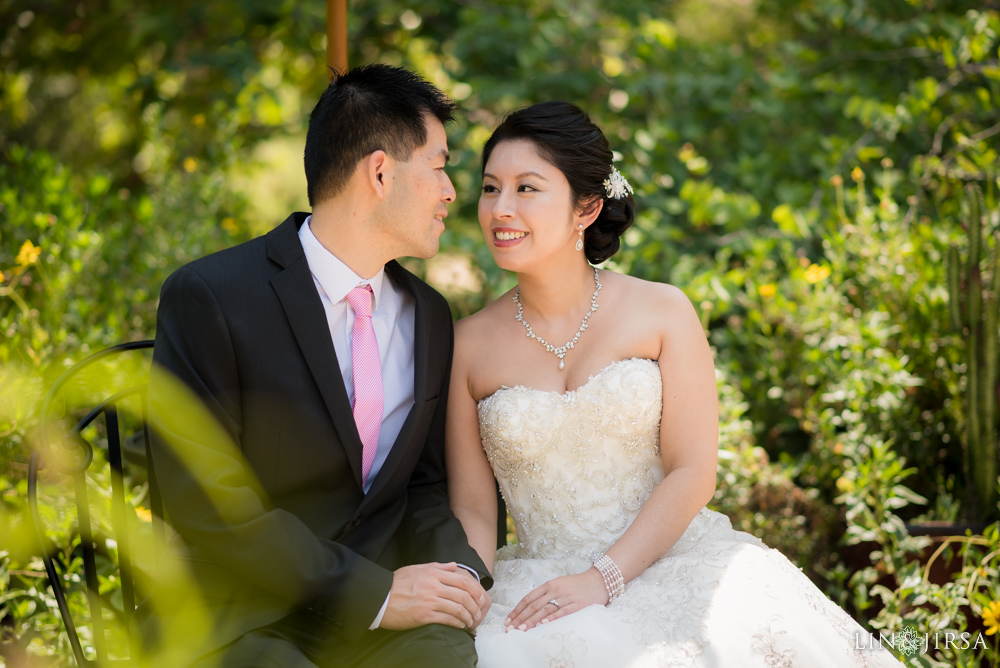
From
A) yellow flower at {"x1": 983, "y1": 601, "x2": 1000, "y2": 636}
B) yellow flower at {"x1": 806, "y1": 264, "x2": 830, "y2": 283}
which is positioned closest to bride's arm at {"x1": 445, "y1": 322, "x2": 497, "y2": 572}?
yellow flower at {"x1": 983, "y1": 601, "x2": 1000, "y2": 636}

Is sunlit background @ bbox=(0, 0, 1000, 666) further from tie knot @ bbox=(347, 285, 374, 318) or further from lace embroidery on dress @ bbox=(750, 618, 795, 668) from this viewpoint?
tie knot @ bbox=(347, 285, 374, 318)

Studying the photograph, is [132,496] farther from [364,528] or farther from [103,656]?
[364,528]

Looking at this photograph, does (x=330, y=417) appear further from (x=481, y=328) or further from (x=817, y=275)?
(x=817, y=275)

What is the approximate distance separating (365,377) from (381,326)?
0.22 meters

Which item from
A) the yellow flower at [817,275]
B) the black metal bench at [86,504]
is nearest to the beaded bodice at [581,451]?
the black metal bench at [86,504]

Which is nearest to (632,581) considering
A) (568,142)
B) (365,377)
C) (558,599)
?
(558,599)

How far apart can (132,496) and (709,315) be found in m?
2.86

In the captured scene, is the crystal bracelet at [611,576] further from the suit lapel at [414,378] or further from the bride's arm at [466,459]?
the suit lapel at [414,378]

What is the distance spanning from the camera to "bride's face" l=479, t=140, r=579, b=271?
2666 mm

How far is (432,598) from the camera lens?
2.10 meters

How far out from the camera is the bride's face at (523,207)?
8.75 ft

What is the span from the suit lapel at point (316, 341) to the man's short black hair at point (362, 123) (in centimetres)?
32

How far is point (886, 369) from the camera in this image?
3.59 meters

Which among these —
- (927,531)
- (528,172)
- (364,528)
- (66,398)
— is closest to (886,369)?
(927,531)
